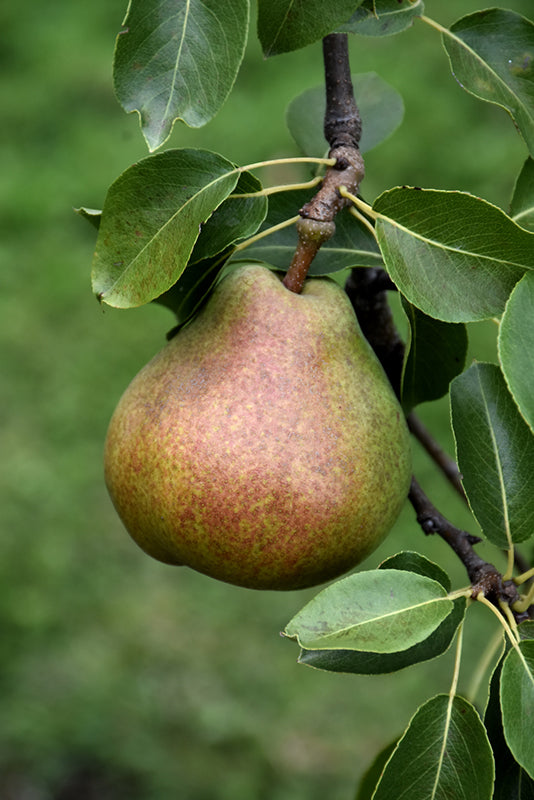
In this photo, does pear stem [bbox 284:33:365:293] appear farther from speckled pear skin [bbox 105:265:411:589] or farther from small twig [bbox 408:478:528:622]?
small twig [bbox 408:478:528:622]

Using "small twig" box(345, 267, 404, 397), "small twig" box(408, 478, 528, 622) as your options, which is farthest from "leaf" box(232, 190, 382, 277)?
"small twig" box(408, 478, 528, 622)

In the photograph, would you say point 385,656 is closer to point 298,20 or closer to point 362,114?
point 298,20

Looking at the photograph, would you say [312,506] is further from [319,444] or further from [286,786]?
[286,786]

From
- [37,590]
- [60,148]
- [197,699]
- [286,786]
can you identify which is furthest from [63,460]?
[60,148]

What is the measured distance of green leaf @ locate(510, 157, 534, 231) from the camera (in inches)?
36.9

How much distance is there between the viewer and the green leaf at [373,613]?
70cm

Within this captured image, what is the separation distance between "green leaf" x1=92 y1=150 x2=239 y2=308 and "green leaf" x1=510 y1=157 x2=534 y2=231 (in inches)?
11.6

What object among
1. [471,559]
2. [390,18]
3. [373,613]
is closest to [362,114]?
[390,18]

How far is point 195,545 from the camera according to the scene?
86 cm

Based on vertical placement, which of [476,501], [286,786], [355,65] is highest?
[476,501]

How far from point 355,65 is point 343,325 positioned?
3069 millimetres

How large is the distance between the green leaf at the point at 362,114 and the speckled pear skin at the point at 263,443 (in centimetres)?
30

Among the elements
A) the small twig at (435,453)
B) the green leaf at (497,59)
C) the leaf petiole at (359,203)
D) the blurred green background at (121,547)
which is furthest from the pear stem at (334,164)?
the blurred green background at (121,547)

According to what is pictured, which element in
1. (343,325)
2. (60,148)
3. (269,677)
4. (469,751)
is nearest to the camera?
(469,751)
